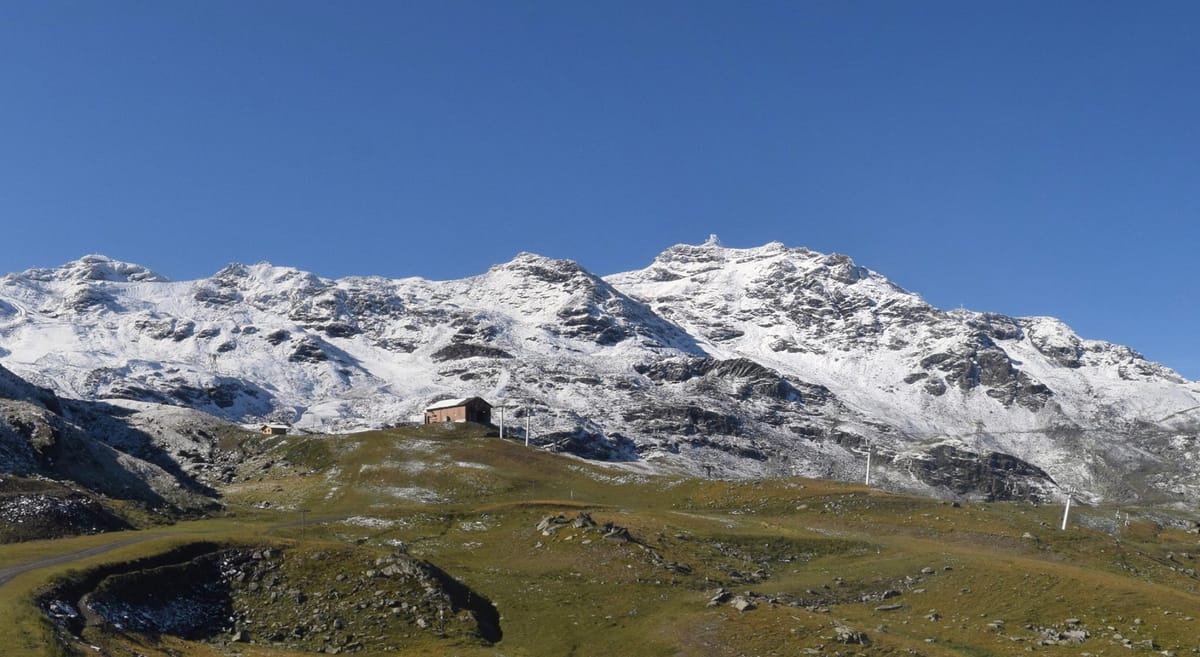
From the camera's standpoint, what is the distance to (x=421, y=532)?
91312 mm

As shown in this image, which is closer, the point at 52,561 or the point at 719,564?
the point at 52,561

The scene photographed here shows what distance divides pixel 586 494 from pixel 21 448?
7176 centimetres

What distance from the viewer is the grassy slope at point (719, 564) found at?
177ft

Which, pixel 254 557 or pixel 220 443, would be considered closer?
pixel 254 557

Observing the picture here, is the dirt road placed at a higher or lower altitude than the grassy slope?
lower

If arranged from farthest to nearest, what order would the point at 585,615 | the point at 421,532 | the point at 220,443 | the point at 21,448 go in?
the point at 220,443 < the point at 21,448 < the point at 421,532 < the point at 585,615

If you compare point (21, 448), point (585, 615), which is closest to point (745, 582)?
point (585, 615)

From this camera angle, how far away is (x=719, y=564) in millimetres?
77562

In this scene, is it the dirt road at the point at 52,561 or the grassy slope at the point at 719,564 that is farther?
the grassy slope at the point at 719,564

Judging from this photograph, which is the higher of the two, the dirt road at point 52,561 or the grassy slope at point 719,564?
the grassy slope at point 719,564

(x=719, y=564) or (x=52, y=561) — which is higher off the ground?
(x=719, y=564)

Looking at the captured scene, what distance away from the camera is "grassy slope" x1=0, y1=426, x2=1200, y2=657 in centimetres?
5406

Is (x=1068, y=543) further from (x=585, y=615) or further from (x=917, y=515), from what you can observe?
(x=585, y=615)

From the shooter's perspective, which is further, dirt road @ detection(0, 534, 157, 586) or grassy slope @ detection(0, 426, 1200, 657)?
grassy slope @ detection(0, 426, 1200, 657)
